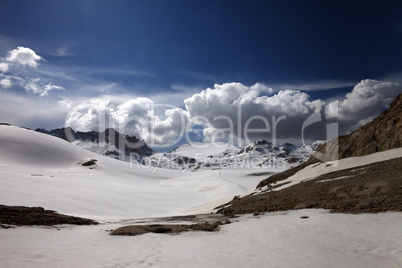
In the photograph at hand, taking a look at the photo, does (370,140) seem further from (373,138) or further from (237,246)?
(237,246)

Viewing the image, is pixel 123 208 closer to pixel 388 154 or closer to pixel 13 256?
pixel 13 256

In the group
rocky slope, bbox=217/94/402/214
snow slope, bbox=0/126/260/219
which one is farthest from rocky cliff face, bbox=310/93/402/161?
snow slope, bbox=0/126/260/219

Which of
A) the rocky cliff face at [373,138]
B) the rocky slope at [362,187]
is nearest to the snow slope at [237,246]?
the rocky slope at [362,187]

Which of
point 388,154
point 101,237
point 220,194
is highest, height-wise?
point 388,154

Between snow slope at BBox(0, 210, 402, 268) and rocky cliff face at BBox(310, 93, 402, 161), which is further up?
rocky cliff face at BBox(310, 93, 402, 161)

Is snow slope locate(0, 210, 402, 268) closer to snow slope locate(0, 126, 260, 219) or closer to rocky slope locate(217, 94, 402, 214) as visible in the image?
rocky slope locate(217, 94, 402, 214)

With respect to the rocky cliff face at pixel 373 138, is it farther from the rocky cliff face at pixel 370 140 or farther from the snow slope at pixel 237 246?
the snow slope at pixel 237 246

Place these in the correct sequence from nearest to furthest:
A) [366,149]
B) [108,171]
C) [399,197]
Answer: [399,197], [366,149], [108,171]

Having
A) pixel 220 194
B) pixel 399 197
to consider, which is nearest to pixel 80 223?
pixel 399 197

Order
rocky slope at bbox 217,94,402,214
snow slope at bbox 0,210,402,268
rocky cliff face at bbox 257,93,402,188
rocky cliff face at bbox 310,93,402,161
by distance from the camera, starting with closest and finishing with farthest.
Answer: snow slope at bbox 0,210,402,268 → rocky slope at bbox 217,94,402,214 → rocky cliff face at bbox 310,93,402,161 → rocky cliff face at bbox 257,93,402,188

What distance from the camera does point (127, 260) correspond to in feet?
23.8

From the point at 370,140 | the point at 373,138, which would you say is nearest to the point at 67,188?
the point at 370,140

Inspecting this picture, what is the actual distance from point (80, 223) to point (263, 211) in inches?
517

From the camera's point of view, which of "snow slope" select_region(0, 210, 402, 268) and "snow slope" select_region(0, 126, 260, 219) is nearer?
"snow slope" select_region(0, 210, 402, 268)
